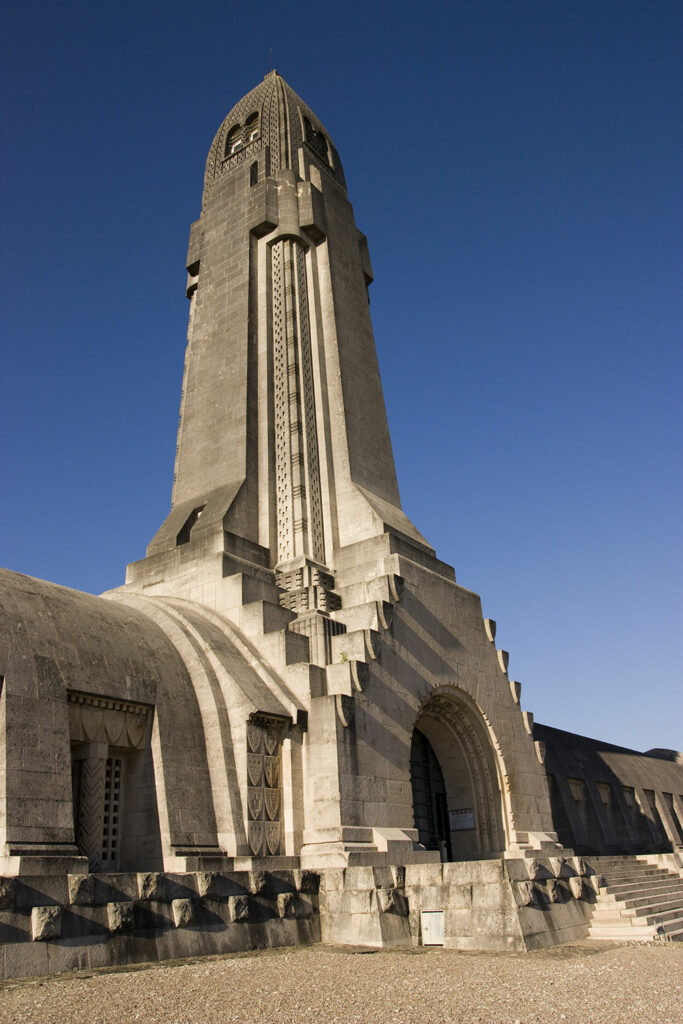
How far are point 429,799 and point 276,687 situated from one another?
17.1 ft

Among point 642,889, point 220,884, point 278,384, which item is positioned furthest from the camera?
point 278,384

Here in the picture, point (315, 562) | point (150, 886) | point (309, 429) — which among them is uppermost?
point (309, 429)

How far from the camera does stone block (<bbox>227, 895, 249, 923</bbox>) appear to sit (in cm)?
1030

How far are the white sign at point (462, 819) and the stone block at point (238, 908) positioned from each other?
777 cm

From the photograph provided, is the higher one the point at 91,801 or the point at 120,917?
the point at 91,801

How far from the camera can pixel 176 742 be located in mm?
12977

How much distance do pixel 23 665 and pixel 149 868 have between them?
354 cm

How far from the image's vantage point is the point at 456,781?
1748 centimetres

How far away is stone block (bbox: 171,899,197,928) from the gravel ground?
49 cm

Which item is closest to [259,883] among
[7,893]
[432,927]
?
[432,927]

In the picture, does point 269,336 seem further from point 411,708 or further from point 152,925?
point 152,925

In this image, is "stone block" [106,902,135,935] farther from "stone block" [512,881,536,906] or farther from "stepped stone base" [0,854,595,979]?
"stone block" [512,881,536,906]

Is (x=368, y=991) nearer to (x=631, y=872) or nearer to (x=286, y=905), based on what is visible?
(x=286, y=905)

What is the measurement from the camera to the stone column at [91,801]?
11.9 meters
